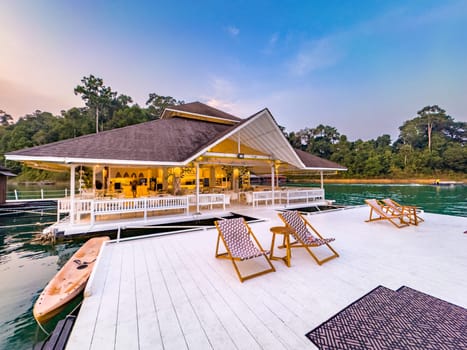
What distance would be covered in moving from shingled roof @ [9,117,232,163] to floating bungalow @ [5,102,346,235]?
24 mm

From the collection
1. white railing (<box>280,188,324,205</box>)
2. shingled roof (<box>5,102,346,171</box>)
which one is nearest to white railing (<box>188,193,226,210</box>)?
shingled roof (<box>5,102,346,171</box>)

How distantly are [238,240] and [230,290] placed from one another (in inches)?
37.8

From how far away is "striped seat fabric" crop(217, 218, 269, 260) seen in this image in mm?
3224

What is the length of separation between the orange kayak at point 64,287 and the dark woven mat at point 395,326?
3626 millimetres

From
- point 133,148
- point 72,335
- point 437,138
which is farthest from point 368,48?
point 437,138

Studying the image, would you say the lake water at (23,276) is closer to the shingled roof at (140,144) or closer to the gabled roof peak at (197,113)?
the shingled roof at (140,144)

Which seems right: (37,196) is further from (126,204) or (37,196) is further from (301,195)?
(301,195)

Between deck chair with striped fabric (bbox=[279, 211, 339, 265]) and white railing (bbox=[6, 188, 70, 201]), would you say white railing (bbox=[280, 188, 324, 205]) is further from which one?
white railing (bbox=[6, 188, 70, 201])

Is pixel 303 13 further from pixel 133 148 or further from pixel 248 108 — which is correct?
pixel 133 148

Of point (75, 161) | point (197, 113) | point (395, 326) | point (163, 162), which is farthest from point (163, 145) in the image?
point (395, 326)

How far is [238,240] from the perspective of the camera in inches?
140

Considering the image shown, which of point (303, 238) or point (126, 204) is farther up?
point (126, 204)

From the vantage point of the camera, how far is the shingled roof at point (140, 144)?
22.7 feet

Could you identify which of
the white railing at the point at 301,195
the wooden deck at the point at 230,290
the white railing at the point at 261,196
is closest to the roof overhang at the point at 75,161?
the wooden deck at the point at 230,290
